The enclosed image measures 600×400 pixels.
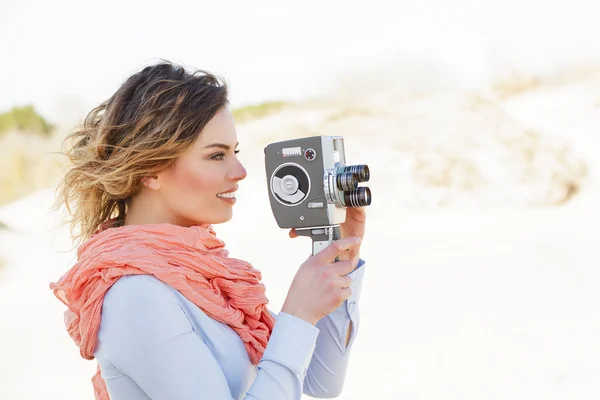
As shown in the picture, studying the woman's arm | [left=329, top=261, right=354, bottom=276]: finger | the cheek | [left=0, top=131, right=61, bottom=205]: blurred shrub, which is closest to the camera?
the woman's arm

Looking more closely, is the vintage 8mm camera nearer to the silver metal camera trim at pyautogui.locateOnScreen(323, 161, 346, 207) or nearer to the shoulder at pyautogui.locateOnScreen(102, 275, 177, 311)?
the silver metal camera trim at pyautogui.locateOnScreen(323, 161, 346, 207)

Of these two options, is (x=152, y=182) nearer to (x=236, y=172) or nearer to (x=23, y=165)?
(x=236, y=172)

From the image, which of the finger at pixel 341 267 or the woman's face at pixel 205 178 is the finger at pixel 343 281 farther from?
the woman's face at pixel 205 178

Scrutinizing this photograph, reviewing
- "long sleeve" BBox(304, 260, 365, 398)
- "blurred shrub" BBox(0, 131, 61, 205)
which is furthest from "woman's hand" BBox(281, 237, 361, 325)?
"blurred shrub" BBox(0, 131, 61, 205)

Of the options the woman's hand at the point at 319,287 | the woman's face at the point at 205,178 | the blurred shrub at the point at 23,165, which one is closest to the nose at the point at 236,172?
the woman's face at the point at 205,178

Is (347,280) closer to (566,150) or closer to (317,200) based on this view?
(317,200)

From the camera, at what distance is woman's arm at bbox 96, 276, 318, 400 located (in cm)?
110

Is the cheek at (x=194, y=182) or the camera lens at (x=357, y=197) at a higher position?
the cheek at (x=194, y=182)

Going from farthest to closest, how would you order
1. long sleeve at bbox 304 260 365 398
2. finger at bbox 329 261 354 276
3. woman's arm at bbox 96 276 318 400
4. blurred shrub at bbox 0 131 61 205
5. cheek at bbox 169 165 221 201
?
blurred shrub at bbox 0 131 61 205 < long sleeve at bbox 304 260 365 398 < cheek at bbox 169 165 221 201 < finger at bbox 329 261 354 276 < woman's arm at bbox 96 276 318 400

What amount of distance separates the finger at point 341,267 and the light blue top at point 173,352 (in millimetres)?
106

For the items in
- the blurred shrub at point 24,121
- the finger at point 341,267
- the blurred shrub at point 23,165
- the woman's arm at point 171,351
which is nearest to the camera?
the woman's arm at point 171,351

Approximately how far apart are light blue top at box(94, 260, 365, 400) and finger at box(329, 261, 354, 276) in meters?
0.11

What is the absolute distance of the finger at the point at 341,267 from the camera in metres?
1.20

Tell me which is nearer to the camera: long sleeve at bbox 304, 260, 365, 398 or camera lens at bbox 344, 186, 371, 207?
camera lens at bbox 344, 186, 371, 207
